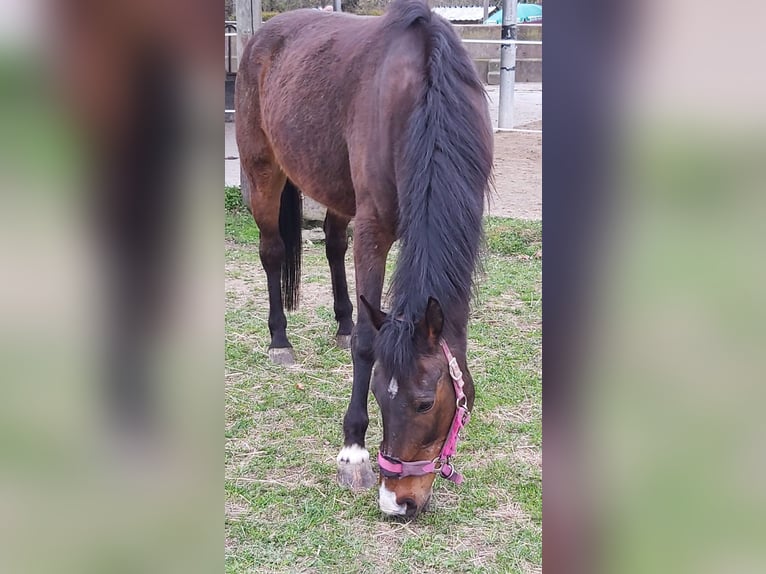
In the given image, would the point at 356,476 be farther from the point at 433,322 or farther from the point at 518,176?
the point at 518,176

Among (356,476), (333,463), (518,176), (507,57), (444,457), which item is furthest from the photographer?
(507,57)

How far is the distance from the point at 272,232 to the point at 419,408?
2.45 meters

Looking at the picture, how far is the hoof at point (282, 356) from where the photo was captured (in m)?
4.29

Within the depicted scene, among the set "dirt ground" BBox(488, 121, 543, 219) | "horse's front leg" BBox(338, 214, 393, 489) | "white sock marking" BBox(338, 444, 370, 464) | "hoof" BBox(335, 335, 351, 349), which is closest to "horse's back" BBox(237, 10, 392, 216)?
"horse's front leg" BBox(338, 214, 393, 489)

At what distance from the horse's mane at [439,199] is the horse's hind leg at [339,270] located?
1.85 meters

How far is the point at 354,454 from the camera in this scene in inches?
118

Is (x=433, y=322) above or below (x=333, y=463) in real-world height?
above

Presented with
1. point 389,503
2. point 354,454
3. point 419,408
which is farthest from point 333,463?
point 419,408

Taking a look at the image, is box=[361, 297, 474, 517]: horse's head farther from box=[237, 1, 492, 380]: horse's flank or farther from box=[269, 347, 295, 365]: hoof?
box=[269, 347, 295, 365]: hoof

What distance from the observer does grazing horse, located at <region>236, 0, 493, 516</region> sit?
7.74 feet

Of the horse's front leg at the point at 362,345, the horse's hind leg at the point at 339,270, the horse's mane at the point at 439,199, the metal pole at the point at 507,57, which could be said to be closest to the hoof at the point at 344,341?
the horse's hind leg at the point at 339,270

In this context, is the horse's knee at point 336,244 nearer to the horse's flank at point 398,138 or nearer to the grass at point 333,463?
the grass at point 333,463

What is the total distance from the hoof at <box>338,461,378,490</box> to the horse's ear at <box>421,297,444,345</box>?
0.88 m
